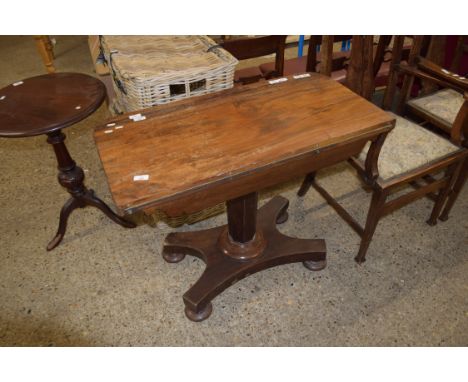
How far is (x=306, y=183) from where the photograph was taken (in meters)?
2.06

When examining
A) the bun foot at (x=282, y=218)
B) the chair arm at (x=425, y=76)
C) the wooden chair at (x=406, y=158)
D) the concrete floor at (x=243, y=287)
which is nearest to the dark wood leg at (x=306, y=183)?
the concrete floor at (x=243, y=287)

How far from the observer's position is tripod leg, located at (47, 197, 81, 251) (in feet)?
6.06

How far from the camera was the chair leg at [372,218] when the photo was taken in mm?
1513

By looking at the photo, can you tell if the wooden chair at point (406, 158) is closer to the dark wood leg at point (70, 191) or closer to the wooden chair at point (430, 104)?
the wooden chair at point (430, 104)

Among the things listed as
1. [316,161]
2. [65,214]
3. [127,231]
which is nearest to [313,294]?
[316,161]

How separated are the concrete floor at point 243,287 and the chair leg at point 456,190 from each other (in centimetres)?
8

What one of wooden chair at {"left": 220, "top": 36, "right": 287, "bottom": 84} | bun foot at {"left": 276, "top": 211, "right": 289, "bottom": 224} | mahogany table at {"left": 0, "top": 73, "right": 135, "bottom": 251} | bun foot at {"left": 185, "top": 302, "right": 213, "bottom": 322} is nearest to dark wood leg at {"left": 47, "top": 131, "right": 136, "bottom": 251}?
mahogany table at {"left": 0, "top": 73, "right": 135, "bottom": 251}

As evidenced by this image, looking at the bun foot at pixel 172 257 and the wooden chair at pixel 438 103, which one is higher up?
the wooden chair at pixel 438 103

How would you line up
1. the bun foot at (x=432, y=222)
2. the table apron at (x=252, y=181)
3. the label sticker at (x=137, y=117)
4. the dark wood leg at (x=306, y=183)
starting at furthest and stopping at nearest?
the dark wood leg at (x=306, y=183), the bun foot at (x=432, y=222), the label sticker at (x=137, y=117), the table apron at (x=252, y=181)

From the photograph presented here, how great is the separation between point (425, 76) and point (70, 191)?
177 cm

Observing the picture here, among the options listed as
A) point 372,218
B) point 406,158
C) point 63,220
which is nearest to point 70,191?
point 63,220

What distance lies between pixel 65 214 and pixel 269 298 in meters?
1.12

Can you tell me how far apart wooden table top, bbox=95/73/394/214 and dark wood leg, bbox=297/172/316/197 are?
68 cm

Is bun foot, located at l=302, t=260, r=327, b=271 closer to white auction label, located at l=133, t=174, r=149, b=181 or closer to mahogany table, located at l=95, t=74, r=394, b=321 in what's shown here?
mahogany table, located at l=95, t=74, r=394, b=321
